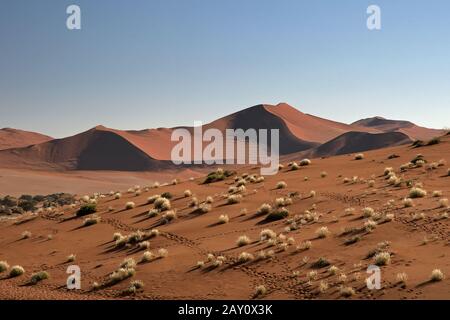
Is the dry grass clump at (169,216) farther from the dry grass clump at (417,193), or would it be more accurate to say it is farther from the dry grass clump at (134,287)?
the dry grass clump at (417,193)

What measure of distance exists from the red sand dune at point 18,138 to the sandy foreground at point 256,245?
13135 centimetres

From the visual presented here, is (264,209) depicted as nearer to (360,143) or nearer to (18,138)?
(360,143)

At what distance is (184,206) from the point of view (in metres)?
26.1

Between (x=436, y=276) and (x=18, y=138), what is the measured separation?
544 feet

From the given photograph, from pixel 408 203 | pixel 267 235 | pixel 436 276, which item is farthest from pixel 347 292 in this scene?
pixel 408 203

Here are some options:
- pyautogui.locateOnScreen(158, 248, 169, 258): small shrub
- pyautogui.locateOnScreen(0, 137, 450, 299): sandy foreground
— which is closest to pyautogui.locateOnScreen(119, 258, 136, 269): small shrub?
pyautogui.locateOnScreen(0, 137, 450, 299): sandy foreground

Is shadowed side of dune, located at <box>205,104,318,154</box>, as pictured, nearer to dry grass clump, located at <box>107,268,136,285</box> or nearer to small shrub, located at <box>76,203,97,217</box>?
small shrub, located at <box>76,203,97,217</box>

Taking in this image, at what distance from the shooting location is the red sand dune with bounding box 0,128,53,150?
149 meters

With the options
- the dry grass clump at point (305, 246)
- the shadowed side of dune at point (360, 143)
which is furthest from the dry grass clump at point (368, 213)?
the shadowed side of dune at point (360, 143)

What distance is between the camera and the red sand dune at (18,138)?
148625 millimetres

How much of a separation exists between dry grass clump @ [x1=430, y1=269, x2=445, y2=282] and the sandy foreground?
0.63ft

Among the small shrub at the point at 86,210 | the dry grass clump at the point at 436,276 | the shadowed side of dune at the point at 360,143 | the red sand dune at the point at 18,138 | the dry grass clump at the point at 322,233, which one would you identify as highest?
the red sand dune at the point at 18,138
